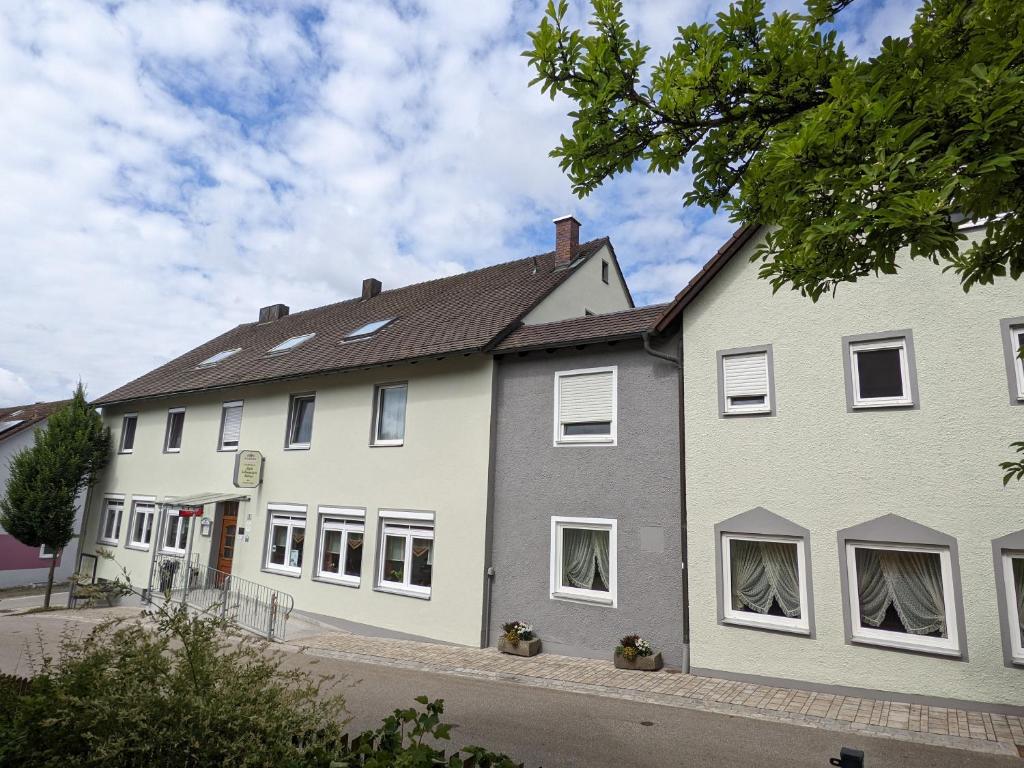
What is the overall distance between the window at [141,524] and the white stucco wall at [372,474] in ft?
6.49

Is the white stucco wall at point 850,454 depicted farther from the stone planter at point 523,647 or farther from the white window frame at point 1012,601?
the stone planter at point 523,647

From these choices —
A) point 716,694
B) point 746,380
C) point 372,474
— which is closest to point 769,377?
point 746,380

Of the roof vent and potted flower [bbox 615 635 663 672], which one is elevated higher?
the roof vent

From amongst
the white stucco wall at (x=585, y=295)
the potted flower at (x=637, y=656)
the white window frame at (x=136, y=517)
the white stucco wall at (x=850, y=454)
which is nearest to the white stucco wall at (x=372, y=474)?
the white window frame at (x=136, y=517)

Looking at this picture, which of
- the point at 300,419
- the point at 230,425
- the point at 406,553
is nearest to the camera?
the point at 406,553

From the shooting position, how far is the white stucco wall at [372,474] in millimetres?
12969

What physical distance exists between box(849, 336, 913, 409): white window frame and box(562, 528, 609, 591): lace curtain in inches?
187

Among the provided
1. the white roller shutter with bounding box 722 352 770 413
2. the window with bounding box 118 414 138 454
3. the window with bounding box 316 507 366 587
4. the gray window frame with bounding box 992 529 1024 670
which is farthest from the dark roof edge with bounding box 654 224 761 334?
the window with bounding box 118 414 138 454

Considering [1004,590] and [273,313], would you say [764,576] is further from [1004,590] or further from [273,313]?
[273,313]

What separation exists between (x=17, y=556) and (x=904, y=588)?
32205 millimetres

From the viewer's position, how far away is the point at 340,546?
15086 millimetres

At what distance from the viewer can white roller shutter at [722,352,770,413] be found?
10.3 metres

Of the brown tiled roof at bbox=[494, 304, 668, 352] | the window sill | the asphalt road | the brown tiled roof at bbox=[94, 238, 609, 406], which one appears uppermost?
the brown tiled roof at bbox=[94, 238, 609, 406]

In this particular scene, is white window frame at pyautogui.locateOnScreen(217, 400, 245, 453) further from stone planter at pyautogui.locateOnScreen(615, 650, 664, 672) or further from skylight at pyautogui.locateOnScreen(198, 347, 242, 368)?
stone planter at pyautogui.locateOnScreen(615, 650, 664, 672)
